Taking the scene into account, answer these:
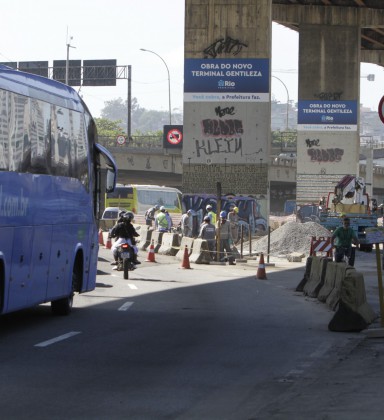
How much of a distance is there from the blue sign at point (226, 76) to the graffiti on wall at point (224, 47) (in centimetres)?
30

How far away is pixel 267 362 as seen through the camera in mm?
13875

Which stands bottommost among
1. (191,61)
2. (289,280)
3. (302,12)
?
(289,280)

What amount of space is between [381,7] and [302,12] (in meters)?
4.71

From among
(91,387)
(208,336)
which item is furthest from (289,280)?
(91,387)

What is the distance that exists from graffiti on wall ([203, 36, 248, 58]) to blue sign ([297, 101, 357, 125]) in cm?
2300

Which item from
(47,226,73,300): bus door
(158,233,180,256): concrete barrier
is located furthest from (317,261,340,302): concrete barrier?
(158,233,180,256): concrete barrier

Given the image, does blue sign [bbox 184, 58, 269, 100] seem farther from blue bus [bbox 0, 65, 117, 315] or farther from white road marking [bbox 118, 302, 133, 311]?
blue bus [bbox 0, 65, 117, 315]

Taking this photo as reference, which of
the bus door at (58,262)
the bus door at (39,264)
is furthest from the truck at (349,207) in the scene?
the bus door at (39,264)

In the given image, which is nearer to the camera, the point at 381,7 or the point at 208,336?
the point at 208,336

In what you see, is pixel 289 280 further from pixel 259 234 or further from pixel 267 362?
pixel 259 234

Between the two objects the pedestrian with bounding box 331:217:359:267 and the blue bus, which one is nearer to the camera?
the blue bus

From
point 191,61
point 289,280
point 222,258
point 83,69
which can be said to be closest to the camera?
point 289,280

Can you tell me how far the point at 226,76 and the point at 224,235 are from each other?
12.9 meters

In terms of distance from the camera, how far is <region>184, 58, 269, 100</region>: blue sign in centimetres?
5231
